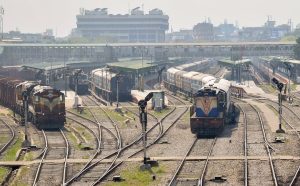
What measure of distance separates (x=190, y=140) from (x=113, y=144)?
5.81 meters

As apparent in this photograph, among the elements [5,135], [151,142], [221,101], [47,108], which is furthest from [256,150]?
[5,135]

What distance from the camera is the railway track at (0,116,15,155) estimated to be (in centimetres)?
4858

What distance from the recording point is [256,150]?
43469 mm

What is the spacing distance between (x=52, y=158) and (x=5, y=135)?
1368 cm

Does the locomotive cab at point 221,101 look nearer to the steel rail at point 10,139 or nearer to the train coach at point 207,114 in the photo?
the train coach at point 207,114

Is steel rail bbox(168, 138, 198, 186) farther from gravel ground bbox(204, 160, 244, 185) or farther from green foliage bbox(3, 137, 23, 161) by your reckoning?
green foliage bbox(3, 137, 23, 161)

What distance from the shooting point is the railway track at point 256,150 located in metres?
34.3

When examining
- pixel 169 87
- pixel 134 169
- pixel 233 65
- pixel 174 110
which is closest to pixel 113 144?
pixel 134 169

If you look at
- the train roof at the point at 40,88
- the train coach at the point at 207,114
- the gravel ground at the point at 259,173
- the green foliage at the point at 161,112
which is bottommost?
the green foliage at the point at 161,112

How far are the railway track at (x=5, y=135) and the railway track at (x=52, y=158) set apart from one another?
8.96 ft

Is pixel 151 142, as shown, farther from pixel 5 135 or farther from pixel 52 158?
pixel 5 135

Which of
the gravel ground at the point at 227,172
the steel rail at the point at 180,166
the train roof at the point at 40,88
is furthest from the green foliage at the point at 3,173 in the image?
the train roof at the point at 40,88

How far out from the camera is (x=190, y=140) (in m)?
49.4

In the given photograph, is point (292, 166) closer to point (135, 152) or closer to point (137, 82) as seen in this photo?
point (135, 152)
